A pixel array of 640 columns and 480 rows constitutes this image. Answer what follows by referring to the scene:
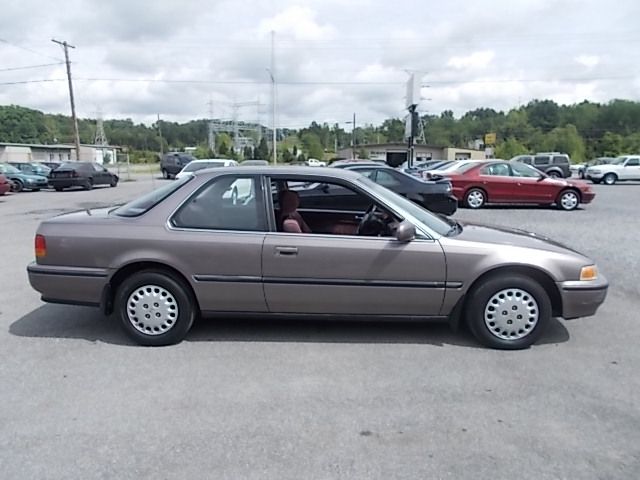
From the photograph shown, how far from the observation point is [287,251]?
3.97 metres

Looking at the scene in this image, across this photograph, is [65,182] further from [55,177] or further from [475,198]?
[475,198]

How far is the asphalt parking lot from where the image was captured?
8.44 feet

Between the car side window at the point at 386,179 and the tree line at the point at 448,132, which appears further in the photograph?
the tree line at the point at 448,132

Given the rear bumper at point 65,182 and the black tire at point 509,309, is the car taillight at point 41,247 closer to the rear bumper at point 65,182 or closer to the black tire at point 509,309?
the black tire at point 509,309

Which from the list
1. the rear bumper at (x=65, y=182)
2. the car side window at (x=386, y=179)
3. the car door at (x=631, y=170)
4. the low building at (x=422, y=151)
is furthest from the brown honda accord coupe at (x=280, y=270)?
the low building at (x=422, y=151)

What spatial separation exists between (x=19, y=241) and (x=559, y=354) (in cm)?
946

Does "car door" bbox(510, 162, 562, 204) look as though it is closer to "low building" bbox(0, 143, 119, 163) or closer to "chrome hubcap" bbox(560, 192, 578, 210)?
"chrome hubcap" bbox(560, 192, 578, 210)

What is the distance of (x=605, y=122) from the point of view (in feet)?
296

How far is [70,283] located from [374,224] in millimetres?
2783

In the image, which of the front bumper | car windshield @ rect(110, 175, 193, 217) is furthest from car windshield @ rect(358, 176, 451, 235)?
car windshield @ rect(110, 175, 193, 217)

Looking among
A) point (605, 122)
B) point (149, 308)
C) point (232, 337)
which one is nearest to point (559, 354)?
point (232, 337)

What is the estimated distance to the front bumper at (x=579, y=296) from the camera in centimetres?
402

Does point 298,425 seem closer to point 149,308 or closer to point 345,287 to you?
point 345,287

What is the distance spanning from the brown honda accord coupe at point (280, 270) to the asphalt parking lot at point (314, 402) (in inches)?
12.6
